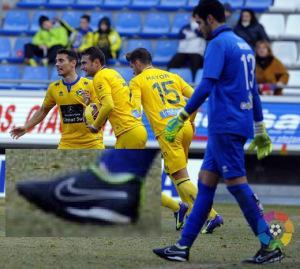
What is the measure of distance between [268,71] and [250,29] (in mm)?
1226

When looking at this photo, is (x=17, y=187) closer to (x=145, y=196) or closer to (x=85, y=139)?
(x=145, y=196)

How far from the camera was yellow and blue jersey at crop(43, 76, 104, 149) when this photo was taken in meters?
11.8

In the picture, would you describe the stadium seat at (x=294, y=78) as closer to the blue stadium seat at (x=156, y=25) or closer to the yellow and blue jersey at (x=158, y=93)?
the blue stadium seat at (x=156, y=25)

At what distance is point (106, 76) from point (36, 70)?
902 centimetres


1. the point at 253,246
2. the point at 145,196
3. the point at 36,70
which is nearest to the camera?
the point at 145,196

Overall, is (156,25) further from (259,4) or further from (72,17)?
(259,4)

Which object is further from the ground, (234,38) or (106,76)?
(234,38)

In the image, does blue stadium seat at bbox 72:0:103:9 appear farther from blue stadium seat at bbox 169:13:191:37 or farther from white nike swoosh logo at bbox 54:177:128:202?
white nike swoosh logo at bbox 54:177:128:202

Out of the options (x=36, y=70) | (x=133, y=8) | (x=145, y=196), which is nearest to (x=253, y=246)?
(x=145, y=196)

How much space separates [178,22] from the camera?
21.2m

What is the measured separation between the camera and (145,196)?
29.9 feet

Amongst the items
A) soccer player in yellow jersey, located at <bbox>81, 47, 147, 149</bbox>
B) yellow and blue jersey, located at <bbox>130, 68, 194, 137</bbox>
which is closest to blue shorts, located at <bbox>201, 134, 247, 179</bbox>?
soccer player in yellow jersey, located at <bbox>81, 47, 147, 149</bbox>

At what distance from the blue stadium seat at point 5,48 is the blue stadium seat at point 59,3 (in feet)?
4.73

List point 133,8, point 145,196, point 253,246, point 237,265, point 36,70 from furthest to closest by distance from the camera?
point 133,8 < point 36,70 < point 253,246 < point 145,196 < point 237,265
